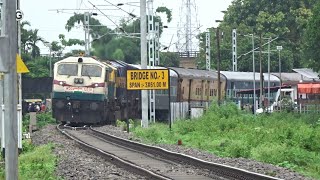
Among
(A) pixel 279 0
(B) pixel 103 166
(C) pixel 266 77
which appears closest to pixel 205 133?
(B) pixel 103 166

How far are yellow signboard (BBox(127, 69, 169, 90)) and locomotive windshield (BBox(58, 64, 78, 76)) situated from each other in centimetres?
613

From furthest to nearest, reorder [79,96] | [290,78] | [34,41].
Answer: [290,78], [34,41], [79,96]

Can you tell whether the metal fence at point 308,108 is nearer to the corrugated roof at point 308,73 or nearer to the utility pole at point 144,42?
the corrugated roof at point 308,73

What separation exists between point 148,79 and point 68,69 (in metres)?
7.16

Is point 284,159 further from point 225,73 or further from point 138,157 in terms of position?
point 225,73

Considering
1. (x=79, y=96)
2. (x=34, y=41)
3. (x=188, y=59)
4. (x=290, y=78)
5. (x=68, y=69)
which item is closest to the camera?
(x=79, y=96)

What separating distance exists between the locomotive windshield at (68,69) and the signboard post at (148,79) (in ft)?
20.1

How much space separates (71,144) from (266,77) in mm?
45847

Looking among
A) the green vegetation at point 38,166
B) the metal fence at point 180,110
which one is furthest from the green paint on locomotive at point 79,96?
the green vegetation at point 38,166

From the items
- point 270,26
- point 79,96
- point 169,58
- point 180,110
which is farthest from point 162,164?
point 169,58

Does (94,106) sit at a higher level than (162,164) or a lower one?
higher

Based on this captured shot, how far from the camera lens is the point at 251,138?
25.0m

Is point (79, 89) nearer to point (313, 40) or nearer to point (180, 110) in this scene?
point (180, 110)

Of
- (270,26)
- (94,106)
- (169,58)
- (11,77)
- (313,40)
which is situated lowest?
(94,106)
